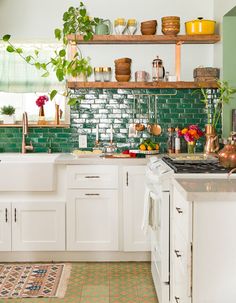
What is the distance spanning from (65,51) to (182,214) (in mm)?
2981

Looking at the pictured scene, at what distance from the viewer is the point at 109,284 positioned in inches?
172

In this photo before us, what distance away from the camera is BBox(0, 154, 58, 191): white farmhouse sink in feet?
16.0

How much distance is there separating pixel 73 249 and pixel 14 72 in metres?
1.96

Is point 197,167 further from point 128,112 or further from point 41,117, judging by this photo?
point 41,117

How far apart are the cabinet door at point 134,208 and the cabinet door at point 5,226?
1.02m

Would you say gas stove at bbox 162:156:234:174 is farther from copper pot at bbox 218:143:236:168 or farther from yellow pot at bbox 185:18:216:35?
yellow pot at bbox 185:18:216:35

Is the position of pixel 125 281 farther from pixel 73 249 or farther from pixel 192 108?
pixel 192 108

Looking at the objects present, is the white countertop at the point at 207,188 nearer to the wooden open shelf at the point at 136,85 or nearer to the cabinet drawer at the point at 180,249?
the cabinet drawer at the point at 180,249

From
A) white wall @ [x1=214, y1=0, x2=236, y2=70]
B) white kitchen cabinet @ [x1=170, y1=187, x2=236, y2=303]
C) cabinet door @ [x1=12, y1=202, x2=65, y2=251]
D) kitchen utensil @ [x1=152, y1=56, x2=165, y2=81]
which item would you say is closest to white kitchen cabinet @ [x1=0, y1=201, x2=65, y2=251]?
cabinet door @ [x1=12, y1=202, x2=65, y2=251]

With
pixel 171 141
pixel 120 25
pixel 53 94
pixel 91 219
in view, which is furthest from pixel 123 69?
pixel 91 219

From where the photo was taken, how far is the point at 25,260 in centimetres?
498

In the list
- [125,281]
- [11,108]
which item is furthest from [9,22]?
[125,281]

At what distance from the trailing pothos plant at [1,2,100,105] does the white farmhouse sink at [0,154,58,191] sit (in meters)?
0.85

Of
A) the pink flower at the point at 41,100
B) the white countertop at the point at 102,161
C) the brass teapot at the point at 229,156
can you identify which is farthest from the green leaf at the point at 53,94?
the brass teapot at the point at 229,156
